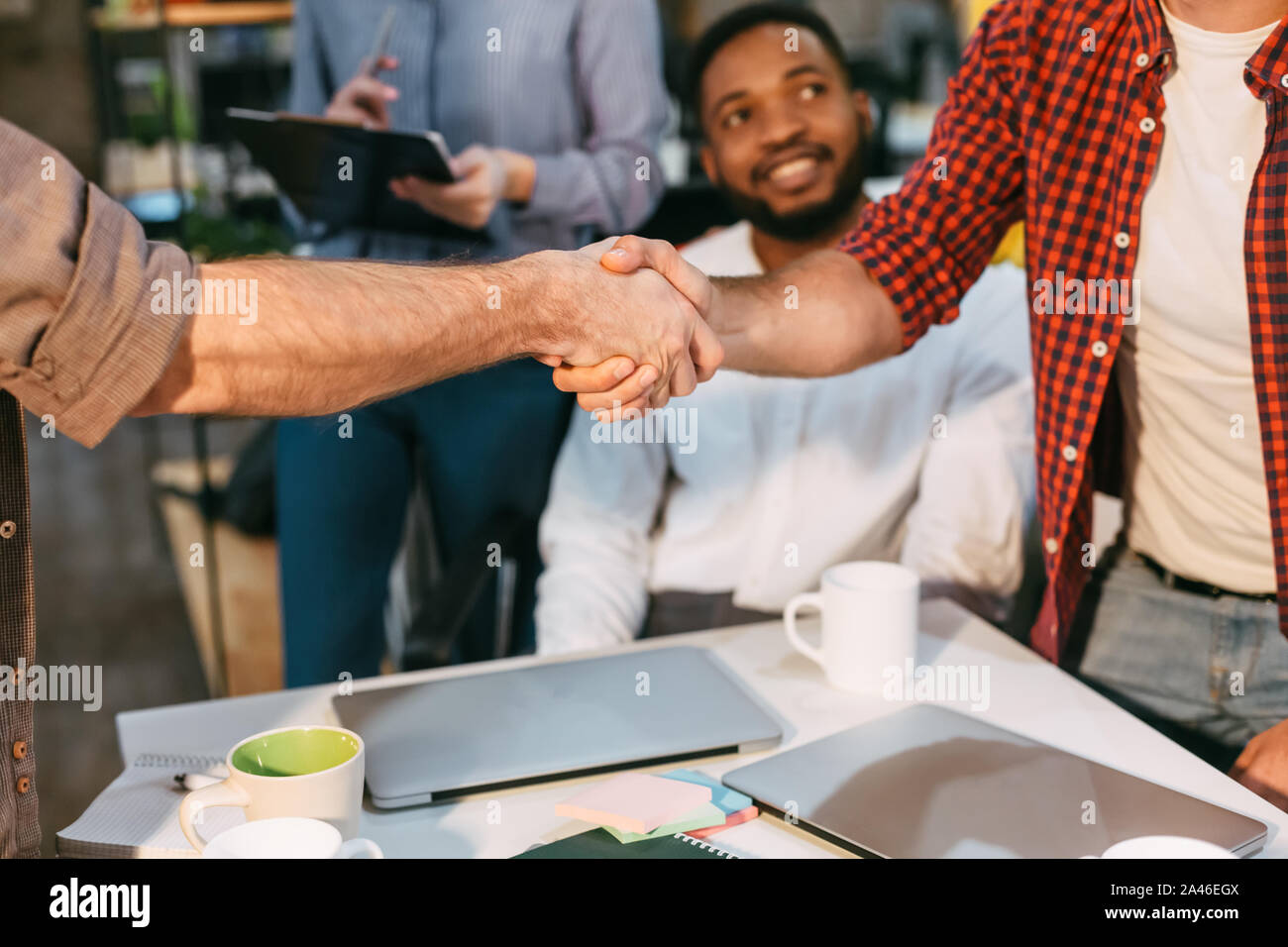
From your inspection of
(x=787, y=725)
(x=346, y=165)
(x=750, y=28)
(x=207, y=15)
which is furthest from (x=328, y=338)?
(x=207, y=15)

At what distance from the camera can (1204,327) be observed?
1.27m

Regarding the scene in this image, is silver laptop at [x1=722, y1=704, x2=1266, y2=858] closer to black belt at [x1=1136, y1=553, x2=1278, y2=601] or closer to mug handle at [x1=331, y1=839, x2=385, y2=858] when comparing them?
mug handle at [x1=331, y1=839, x2=385, y2=858]

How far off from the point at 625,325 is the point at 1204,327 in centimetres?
61

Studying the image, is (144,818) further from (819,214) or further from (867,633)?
(819,214)

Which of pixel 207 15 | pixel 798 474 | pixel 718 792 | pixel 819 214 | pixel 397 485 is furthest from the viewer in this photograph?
pixel 207 15

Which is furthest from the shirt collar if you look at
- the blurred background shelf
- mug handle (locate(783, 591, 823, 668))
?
the blurred background shelf

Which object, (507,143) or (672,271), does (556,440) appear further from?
(672,271)

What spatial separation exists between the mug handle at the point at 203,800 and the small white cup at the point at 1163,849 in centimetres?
56

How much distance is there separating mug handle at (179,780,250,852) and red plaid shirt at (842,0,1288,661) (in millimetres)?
939

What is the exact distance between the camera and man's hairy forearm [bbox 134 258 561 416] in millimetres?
793

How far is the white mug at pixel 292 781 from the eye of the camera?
31.4 inches

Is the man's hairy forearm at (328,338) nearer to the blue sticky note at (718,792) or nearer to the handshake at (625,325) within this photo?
the handshake at (625,325)

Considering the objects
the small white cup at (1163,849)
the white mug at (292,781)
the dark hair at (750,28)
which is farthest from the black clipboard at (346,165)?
the small white cup at (1163,849)
